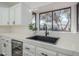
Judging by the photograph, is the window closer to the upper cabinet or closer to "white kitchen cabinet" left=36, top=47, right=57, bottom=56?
the upper cabinet

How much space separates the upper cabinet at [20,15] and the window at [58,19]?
49 cm

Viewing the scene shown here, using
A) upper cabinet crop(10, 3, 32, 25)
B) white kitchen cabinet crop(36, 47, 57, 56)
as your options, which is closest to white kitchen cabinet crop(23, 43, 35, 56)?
white kitchen cabinet crop(36, 47, 57, 56)

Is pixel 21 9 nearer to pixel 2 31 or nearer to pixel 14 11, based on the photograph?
pixel 14 11

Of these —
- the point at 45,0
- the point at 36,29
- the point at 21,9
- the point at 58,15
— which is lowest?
the point at 36,29

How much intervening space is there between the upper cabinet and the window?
0.49m

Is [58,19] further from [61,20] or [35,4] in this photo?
[35,4]

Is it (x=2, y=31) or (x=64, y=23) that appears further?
(x=2, y=31)

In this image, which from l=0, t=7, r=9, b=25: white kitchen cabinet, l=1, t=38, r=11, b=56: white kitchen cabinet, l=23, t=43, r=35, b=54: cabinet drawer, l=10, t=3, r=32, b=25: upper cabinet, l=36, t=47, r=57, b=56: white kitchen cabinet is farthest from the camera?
l=0, t=7, r=9, b=25: white kitchen cabinet

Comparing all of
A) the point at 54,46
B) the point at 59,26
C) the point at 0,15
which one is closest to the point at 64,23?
the point at 59,26

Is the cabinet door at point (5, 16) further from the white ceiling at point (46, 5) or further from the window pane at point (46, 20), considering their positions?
the window pane at point (46, 20)

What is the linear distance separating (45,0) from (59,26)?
0.87m

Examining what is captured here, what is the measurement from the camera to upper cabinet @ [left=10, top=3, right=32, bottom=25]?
339 centimetres

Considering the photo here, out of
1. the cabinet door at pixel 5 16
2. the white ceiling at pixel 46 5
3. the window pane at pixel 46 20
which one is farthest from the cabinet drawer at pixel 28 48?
the cabinet door at pixel 5 16

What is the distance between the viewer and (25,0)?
3402mm
